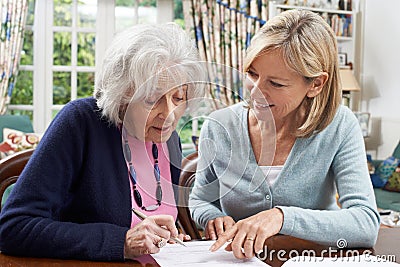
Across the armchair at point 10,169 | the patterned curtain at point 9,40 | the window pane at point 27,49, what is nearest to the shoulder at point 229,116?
the armchair at point 10,169

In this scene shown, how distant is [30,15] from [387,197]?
10.1 feet

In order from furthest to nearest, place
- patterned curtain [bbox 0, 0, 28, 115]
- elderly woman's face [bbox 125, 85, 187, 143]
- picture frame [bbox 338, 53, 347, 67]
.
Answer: picture frame [bbox 338, 53, 347, 67]
patterned curtain [bbox 0, 0, 28, 115]
elderly woman's face [bbox 125, 85, 187, 143]

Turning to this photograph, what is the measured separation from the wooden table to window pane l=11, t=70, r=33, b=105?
402 centimetres

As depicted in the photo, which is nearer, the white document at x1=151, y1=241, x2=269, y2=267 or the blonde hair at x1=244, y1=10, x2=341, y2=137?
the white document at x1=151, y1=241, x2=269, y2=267

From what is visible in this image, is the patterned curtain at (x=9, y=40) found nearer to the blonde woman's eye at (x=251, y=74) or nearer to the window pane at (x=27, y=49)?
the window pane at (x=27, y=49)

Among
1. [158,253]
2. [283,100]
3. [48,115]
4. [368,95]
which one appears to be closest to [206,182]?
[158,253]

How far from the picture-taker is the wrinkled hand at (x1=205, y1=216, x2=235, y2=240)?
1352 millimetres

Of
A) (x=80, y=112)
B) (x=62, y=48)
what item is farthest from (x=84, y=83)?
(x=80, y=112)

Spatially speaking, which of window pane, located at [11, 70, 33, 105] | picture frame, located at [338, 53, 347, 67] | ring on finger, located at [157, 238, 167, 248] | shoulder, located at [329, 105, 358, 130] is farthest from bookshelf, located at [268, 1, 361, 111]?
ring on finger, located at [157, 238, 167, 248]

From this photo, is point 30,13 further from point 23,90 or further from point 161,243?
point 161,243

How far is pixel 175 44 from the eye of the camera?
122 centimetres

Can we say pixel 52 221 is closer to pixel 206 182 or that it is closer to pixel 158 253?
pixel 158 253

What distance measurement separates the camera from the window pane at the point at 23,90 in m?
5.08
